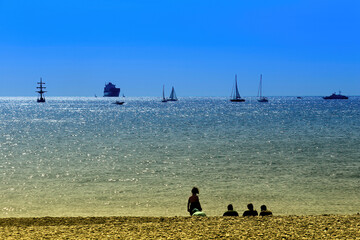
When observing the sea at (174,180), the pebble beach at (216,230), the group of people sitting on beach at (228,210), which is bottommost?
the sea at (174,180)

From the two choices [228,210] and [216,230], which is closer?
[216,230]

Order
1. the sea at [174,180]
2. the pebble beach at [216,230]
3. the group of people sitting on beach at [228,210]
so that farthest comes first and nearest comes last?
1. the sea at [174,180]
2. the group of people sitting on beach at [228,210]
3. the pebble beach at [216,230]

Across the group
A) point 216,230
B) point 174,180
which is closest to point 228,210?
point 216,230

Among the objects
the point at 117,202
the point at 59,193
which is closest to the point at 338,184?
the point at 117,202

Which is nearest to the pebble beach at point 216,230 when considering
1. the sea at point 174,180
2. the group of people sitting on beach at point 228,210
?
the group of people sitting on beach at point 228,210

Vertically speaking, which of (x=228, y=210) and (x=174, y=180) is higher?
(x=228, y=210)

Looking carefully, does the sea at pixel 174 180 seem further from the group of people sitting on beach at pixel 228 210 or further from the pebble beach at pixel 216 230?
the pebble beach at pixel 216 230

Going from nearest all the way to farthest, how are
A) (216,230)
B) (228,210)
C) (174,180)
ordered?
(216,230) < (228,210) < (174,180)

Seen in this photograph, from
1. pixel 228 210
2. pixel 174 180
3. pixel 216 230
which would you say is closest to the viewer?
pixel 216 230

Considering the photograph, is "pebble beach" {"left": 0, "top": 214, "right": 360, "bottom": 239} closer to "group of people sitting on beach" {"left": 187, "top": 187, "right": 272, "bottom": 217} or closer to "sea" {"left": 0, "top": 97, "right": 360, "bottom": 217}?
"group of people sitting on beach" {"left": 187, "top": 187, "right": 272, "bottom": 217}

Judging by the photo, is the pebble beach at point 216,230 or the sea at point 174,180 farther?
the sea at point 174,180

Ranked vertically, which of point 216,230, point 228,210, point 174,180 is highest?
point 216,230

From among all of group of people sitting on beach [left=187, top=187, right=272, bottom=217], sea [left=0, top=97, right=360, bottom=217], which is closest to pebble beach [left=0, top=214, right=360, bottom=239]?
group of people sitting on beach [left=187, top=187, right=272, bottom=217]

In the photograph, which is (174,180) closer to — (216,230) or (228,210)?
(228,210)
